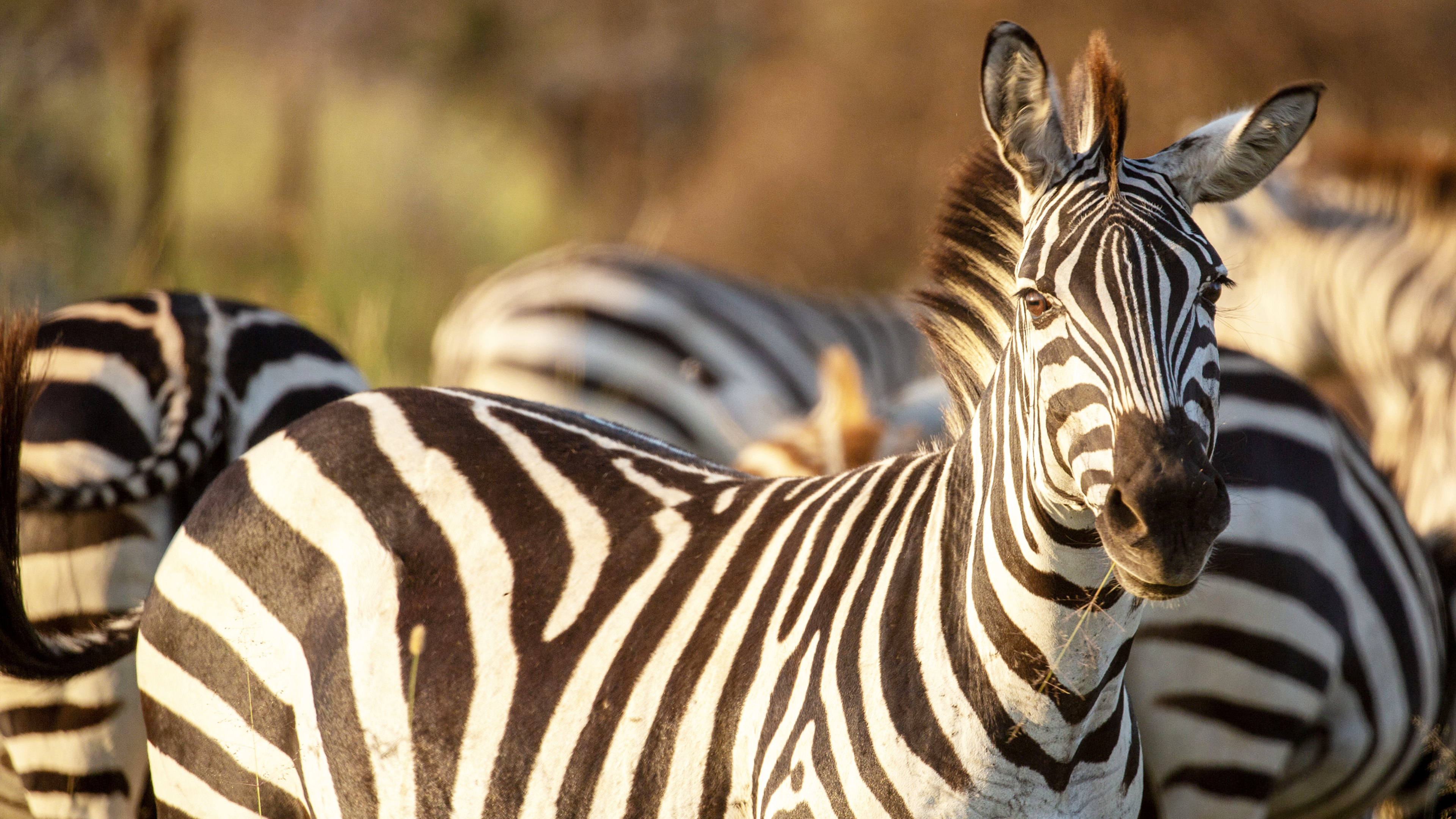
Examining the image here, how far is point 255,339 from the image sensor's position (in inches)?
→ 143

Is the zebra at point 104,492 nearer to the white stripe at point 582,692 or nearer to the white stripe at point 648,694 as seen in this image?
the white stripe at point 582,692

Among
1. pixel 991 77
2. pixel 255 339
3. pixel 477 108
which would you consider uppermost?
pixel 477 108

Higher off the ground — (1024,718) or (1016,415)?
(1016,415)

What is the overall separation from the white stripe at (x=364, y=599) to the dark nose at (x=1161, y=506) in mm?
1583

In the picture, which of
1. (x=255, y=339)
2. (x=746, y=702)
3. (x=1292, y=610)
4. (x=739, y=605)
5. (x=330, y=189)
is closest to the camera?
(x=746, y=702)

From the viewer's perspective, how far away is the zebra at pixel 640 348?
6.60m

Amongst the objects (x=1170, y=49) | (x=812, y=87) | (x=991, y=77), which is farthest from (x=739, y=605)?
(x=812, y=87)

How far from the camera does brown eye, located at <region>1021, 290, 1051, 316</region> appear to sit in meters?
2.00

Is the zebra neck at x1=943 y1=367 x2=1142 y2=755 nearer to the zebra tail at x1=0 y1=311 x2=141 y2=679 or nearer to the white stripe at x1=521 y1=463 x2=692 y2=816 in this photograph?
the white stripe at x1=521 y1=463 x2=692 y2=816

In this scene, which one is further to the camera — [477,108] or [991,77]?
[477,108]

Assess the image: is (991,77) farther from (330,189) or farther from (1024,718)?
(330,189)

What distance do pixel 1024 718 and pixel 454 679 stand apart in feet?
4.01

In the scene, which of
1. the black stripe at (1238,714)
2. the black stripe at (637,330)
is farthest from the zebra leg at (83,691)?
the black stripe at (637,330)

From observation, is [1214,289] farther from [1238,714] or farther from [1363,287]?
[1363,287]
